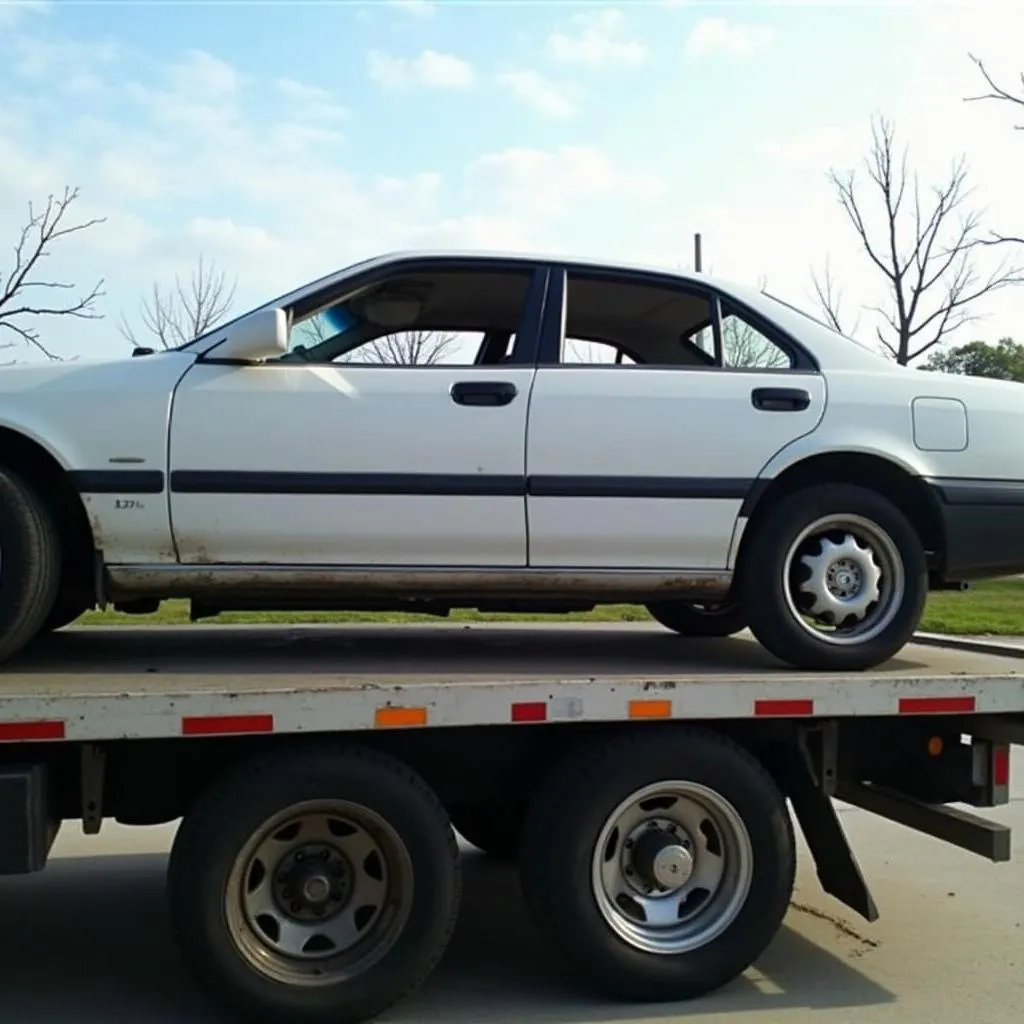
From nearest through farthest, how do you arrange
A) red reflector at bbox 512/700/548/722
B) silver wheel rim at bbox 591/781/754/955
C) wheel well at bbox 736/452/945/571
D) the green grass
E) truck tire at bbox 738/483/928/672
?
red reflector at bbox 512/700/548/722
silver wheel rim at bbox 591/781/754/955
truck tire at bbox 738/483/928/672
wheel well at bbox 736/452/945/571
the green grass

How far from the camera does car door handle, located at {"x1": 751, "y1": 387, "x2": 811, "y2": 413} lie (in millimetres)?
4426

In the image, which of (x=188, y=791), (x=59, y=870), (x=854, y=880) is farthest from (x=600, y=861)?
(x=59, y=870)

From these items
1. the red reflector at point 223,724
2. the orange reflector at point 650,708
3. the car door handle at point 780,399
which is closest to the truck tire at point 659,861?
the orange reflector at point 650,708

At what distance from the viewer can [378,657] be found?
461 centimetres

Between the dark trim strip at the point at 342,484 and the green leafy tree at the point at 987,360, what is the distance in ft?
134

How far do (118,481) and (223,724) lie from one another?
105cm

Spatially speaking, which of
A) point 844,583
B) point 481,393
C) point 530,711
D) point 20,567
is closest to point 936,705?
point 844,583

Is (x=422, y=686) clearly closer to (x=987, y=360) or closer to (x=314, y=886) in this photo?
(x=314, y=886)

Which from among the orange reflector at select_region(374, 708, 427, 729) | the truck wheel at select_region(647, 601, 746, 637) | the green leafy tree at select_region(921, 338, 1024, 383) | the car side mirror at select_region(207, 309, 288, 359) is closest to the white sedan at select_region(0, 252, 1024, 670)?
the car side mirror at select_region(207, 309, 288, 359)

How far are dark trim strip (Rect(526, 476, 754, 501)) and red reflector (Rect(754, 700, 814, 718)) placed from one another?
79cm

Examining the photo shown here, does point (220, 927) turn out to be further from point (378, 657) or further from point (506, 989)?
point (378, 657)

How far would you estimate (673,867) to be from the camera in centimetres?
392

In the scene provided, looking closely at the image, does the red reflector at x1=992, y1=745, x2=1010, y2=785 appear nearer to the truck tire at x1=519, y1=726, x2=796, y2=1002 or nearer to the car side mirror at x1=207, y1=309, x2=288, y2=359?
the truck tire at x1=519, y1=726, x2=796, y2=1002

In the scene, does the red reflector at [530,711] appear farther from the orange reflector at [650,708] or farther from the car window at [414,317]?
the car window at [414,317]
